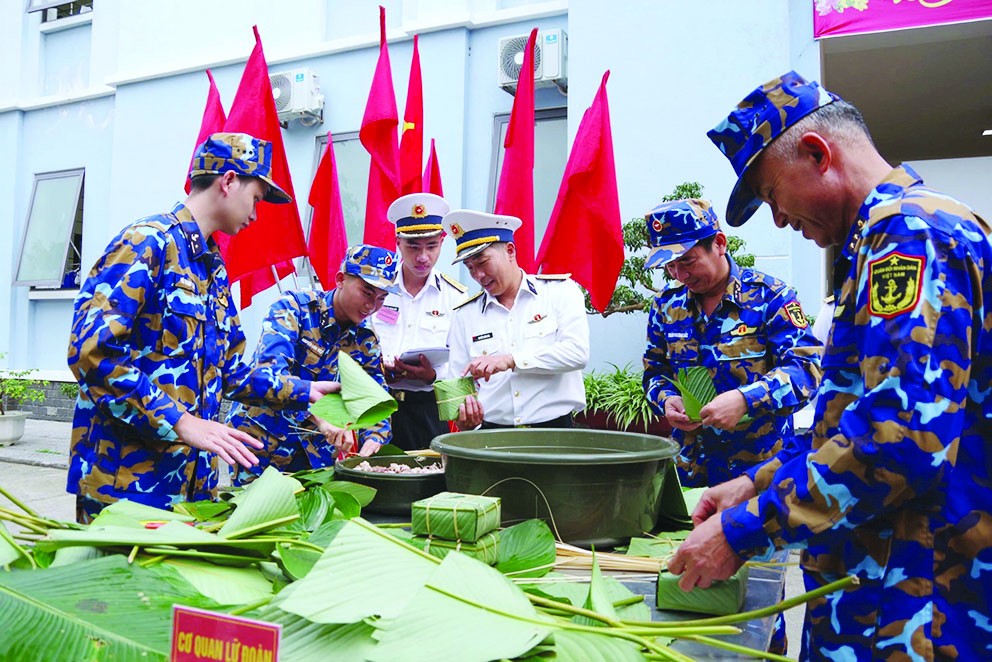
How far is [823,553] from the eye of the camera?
1141mm

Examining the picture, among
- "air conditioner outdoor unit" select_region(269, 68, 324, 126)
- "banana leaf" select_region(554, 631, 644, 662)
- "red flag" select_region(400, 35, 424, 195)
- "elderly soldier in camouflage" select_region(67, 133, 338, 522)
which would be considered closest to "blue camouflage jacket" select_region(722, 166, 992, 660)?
"banana leaf" select_region(554, 631, 644, 662)

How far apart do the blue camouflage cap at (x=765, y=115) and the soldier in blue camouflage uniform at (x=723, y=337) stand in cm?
111

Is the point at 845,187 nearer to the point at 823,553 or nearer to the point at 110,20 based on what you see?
the point at 823,553

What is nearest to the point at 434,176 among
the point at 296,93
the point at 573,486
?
the point at 296,93

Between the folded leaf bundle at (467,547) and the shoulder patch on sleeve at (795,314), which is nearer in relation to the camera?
the folded leaf bundle at (467,547)

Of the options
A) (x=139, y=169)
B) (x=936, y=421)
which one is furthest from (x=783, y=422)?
(x=139, y=169)

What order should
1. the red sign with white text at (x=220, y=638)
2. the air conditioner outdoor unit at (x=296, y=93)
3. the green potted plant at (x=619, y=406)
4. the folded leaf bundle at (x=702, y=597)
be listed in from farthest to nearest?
the air conditioner outdoor unit at (x=296, y=93) < the green potted plant at (x=619, y=406) < the folded leaf bundle at (x=702, y=597) < the red sign with white text at (x=220, y=638)

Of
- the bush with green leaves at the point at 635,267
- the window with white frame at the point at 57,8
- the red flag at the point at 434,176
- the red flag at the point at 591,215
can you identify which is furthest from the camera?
the window with white frame at the point at 57,8

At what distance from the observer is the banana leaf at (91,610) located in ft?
2.58

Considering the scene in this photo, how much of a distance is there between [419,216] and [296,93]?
4760mm

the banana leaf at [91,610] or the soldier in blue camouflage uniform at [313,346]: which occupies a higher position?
the soldier in blue camouflage uniform at [313,346]

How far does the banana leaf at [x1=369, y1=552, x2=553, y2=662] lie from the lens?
2.47 feet

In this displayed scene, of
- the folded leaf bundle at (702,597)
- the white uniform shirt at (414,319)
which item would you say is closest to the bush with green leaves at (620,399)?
the white uniform shirt at (414,319)

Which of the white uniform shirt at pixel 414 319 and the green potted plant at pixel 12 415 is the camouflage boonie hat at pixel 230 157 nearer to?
the white uniform shirt at pixel 414 319
